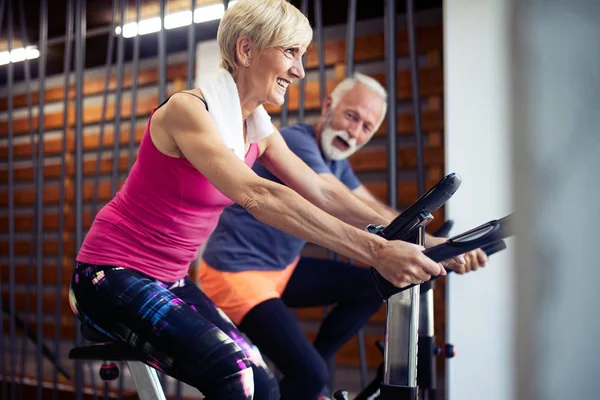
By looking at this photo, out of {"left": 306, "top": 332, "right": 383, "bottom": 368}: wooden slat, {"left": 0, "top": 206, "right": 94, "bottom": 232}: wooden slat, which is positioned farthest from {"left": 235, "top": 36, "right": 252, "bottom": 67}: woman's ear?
{"left": 0, "top": 206, "right": 94, "bottom": 232}: wooden slat

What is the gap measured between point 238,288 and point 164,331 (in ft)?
1.70

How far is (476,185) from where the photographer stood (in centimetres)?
267

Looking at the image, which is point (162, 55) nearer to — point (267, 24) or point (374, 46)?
point (267, 24)

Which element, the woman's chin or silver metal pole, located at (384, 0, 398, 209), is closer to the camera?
the woman's chin

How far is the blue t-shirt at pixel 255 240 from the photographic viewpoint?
1.87 m

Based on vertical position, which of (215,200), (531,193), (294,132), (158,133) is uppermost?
(294,132)

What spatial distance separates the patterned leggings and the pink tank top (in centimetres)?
4

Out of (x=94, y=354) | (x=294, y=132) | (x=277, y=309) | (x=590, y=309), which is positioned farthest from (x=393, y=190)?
(x=590, y=309)

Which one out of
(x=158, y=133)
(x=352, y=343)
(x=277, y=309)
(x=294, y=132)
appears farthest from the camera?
(x=352, y=343)

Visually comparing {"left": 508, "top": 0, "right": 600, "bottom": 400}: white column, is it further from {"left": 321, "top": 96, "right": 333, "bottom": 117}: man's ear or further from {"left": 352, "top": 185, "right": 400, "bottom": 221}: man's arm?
{"left": 321, "top": 96, "right": 333, "bottom": 117}: man's ear

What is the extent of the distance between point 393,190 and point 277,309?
1033 mm

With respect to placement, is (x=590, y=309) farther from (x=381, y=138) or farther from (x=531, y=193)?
(x=381, y=138)

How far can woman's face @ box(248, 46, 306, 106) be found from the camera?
1.46 metres

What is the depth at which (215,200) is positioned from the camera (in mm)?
1474
